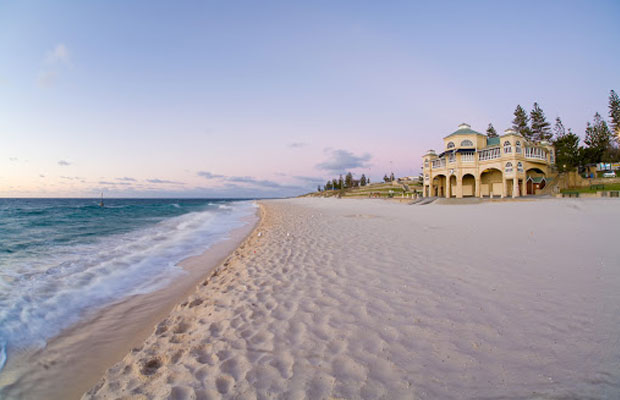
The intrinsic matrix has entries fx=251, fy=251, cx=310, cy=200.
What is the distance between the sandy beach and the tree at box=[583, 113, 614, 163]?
147 ft

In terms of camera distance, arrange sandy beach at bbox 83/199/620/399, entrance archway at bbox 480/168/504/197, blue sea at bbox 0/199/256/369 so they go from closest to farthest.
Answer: sandy beach at bbox 83/199/620/399
blue sea at bbox 0/199/256/369
entrance archway at bbox 480/168/504/197

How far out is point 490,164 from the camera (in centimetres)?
3284

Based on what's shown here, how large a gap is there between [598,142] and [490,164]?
31.0 m

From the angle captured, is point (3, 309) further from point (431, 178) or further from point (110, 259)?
point (431, 178)

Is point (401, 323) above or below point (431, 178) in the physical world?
below

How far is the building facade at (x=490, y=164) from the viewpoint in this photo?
30781mm

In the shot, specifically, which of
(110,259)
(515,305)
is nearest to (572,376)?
(515,305)

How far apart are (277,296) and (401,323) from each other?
215 cm

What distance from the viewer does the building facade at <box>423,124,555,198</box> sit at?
30781mm

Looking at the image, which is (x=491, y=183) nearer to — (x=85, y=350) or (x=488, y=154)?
(x=488, y=154)

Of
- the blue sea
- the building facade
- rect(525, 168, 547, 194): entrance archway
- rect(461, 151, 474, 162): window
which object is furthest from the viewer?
rect(461, 151, 474, 162): window

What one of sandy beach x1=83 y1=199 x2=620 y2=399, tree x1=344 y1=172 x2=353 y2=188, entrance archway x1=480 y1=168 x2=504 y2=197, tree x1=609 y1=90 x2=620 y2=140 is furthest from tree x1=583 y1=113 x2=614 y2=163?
tree x1=344 y1=172 x2=353 y2=188

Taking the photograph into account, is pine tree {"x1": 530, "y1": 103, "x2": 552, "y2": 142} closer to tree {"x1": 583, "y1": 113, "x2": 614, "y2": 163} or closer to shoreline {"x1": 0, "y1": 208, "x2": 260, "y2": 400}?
tree {"x1": 583, "y1": 113, "x2": 614, "y2": 163}

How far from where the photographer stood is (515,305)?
365 centimetres
